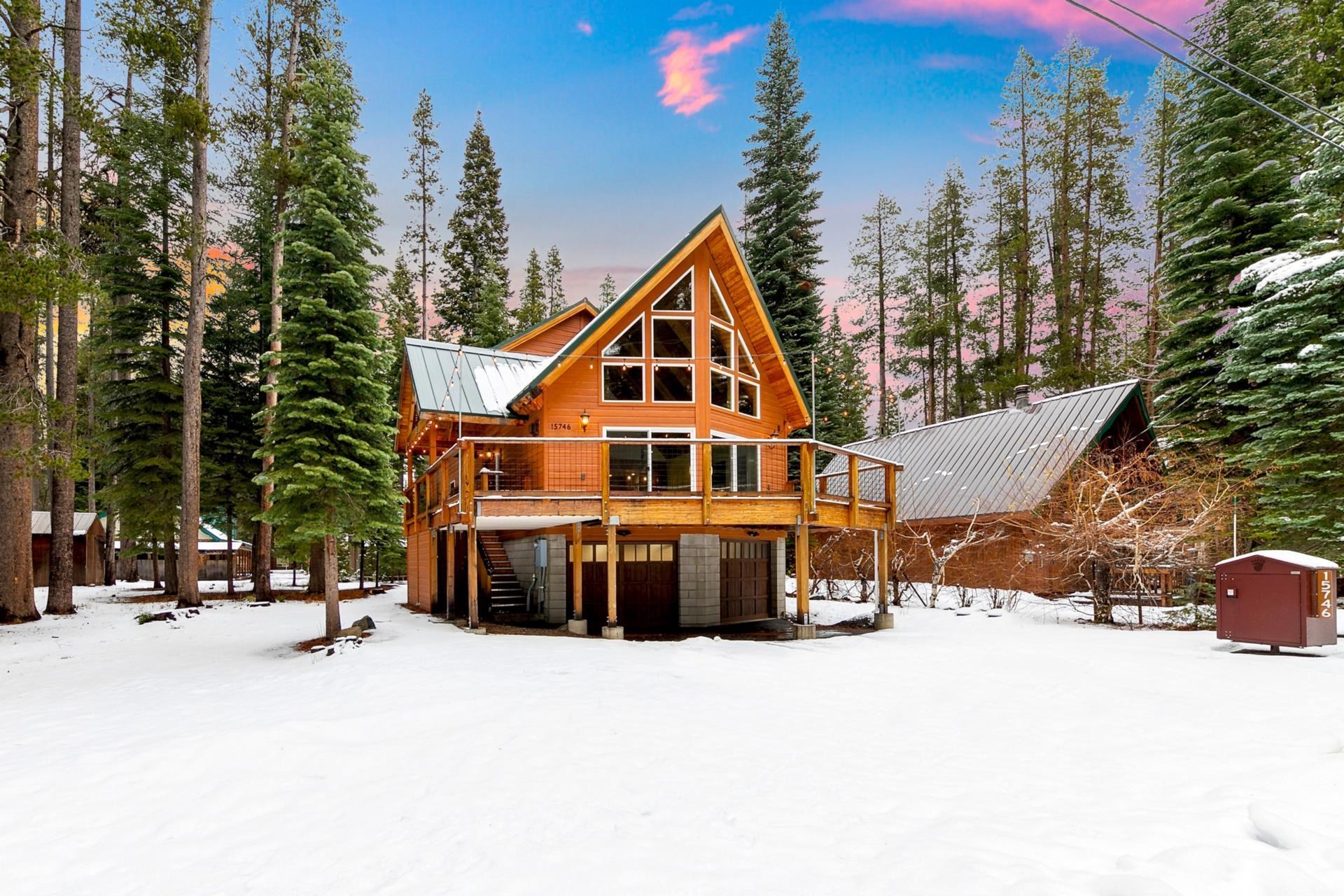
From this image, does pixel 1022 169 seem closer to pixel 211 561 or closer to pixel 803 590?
pixel 803 590

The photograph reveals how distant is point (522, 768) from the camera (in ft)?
17.6

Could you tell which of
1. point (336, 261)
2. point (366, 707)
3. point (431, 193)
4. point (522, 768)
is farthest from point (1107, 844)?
point (431, 193)

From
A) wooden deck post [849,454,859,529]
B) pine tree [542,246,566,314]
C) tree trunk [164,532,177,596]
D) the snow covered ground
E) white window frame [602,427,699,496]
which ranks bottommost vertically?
tree trunk [164,532,177,596]

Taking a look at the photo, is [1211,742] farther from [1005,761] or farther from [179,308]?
[179,308]

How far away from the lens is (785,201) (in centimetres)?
3120

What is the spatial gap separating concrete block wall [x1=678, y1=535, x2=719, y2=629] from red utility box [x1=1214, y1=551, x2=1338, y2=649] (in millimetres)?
9005

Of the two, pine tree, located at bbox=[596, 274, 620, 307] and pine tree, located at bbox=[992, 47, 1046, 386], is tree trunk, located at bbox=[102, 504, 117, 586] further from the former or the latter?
pine tree, located at bbox=[992, 47, 1046, 386]

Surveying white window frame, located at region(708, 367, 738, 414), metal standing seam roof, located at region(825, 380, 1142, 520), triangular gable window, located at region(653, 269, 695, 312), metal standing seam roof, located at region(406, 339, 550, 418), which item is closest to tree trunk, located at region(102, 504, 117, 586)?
metal standing seam roof, located at region(406, 339, 550, 418)

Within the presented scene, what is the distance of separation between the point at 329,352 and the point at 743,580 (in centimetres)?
1045

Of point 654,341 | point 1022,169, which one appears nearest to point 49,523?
point 654,341

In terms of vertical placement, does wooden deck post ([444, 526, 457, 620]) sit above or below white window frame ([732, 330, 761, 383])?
below

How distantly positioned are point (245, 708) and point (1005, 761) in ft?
24.6

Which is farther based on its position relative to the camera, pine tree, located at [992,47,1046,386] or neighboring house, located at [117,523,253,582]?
neighboring house, located at [117,523,253,582]

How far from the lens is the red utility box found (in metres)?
10.2
